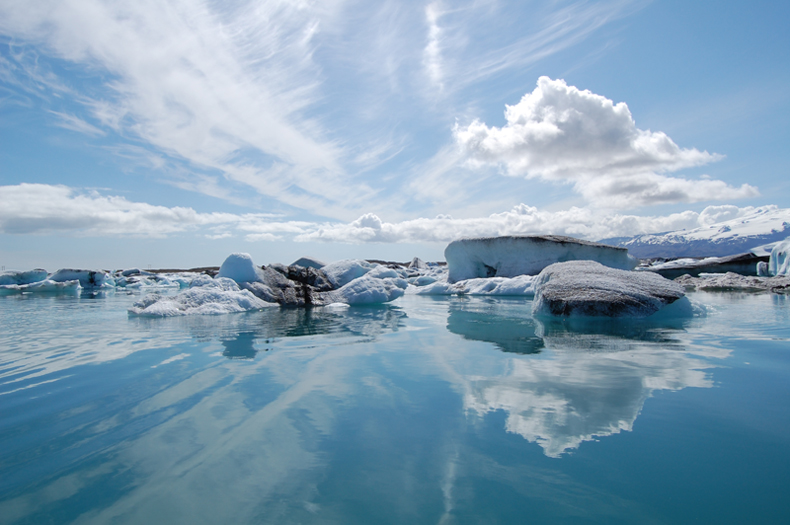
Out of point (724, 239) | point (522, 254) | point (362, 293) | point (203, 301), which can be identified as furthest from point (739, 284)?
point (724, 239)

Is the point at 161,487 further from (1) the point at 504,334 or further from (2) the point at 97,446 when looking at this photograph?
(1) the point at 504,334

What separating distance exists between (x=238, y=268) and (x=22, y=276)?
20.3 metres

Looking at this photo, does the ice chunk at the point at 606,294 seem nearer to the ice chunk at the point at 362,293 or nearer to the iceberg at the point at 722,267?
the ice chunk at the point at 362,293

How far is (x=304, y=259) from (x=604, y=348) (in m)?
17.8

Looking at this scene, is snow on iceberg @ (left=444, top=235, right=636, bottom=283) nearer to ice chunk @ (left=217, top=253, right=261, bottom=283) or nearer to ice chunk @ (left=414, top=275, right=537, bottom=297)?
ice chunk @ (left=414, top=275, right=537, bottom=297)

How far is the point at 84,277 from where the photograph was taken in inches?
949

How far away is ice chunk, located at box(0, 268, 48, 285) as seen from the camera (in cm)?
2212

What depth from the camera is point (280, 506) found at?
61.8 inches

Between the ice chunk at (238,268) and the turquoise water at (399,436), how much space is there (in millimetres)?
6748

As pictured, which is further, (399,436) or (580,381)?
(580,381)

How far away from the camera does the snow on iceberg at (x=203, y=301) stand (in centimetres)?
831

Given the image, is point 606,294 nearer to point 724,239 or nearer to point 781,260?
point 781,260

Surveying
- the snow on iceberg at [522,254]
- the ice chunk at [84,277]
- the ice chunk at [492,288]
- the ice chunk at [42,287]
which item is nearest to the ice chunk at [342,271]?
the ice chunk at [492,288]

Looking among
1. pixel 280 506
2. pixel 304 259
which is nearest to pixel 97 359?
pixel 280 506
